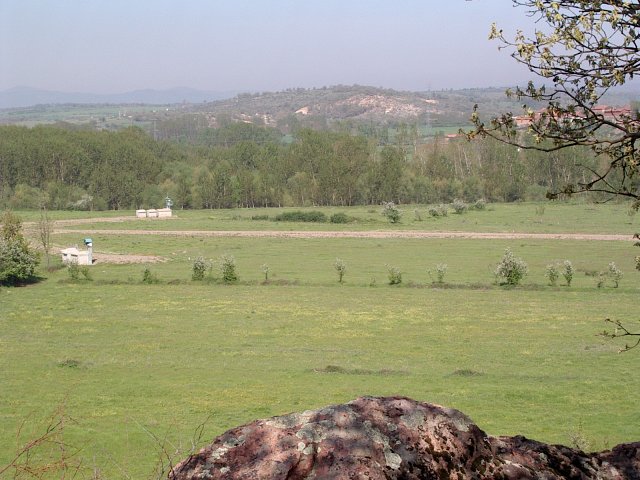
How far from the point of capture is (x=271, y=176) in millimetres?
115000

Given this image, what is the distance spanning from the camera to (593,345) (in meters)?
26.8

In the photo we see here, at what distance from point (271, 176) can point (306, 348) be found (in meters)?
89.4

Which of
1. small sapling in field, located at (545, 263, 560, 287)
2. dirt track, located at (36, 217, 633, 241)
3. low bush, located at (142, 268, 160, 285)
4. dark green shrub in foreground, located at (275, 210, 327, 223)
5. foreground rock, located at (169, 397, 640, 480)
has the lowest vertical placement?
dark green shrub in foreground, located at (275, 210, 327, 223)

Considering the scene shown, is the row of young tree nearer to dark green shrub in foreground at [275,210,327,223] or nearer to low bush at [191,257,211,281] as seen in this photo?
dark green shrub in foreground at [275,210,327,223]

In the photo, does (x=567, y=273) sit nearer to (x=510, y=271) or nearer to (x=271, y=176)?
(x=510, y=271)

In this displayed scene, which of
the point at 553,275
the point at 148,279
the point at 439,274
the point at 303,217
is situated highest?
the point at 553,275

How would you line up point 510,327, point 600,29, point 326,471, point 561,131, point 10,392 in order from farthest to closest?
point 510,327
point 10,392
point 561,131
point 600,29
point 326,471

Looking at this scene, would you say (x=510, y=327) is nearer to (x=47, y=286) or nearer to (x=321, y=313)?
(x=321, y=313)

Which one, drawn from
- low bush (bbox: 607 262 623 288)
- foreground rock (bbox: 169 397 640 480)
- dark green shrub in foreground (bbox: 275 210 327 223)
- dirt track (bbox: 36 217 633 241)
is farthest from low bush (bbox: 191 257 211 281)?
foreground rock (bbox: 169 397 640 480)

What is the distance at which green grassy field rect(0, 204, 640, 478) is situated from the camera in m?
17.9

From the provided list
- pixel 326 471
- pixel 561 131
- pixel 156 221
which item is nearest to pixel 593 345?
pixel 561 131

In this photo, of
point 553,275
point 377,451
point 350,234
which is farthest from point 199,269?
point 377,451

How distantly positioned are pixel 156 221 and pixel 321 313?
49.9m

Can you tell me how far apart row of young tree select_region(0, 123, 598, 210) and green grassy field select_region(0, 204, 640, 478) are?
58.1 meters
